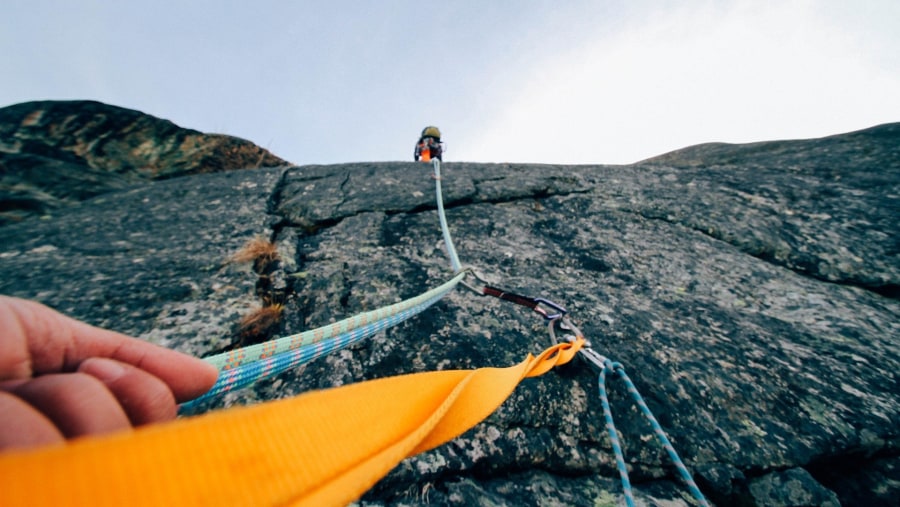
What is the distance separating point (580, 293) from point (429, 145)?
16.7ft

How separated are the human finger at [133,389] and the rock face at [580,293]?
27.3 inches

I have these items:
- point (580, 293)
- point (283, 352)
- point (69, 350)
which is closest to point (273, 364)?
point (283, 352)

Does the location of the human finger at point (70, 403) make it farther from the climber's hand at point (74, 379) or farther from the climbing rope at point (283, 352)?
the climbing rope at point (283, 352)

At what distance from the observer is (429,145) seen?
254 inches

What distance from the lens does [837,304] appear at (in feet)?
6.52

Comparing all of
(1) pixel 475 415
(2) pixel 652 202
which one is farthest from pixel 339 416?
(2) pixel 652 202

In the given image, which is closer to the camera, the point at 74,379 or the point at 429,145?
the point at 74,379

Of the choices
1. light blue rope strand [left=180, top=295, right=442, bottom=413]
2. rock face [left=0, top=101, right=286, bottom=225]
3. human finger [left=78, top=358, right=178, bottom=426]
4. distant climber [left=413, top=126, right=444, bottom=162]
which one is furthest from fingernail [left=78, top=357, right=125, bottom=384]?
distant climber [left=413, top=126, right=444, bottom=162]

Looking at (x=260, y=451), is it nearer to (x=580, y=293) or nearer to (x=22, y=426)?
(x=22, y=426)

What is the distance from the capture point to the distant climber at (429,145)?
6418 millimetres

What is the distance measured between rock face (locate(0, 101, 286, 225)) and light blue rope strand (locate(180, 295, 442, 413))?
3401 millimetres

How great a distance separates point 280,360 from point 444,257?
152 cm

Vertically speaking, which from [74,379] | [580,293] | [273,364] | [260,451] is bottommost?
[580,293]

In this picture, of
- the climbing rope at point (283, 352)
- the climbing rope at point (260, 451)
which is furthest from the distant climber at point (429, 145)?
the climbing rope at point (260, 451)
